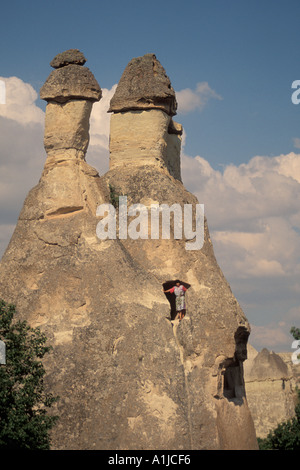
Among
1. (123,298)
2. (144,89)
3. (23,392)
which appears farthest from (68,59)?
(23,392)

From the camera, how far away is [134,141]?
23516 millimetres

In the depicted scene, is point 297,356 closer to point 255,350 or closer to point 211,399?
point 255,350

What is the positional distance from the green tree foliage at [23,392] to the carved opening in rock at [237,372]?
5680 mm

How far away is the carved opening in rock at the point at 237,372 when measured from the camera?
20.8 m

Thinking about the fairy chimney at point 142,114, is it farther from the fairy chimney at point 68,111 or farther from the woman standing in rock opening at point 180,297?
the woman standing in rock opening at point 180,297

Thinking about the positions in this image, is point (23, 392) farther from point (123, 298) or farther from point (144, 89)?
point (144, 89)

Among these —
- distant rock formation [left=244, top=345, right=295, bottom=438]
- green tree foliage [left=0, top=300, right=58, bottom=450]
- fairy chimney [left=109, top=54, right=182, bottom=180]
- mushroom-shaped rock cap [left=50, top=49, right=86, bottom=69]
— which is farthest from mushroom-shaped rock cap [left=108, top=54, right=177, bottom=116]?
distant rock formation [left=244, top=345, right=295, bottom=438]

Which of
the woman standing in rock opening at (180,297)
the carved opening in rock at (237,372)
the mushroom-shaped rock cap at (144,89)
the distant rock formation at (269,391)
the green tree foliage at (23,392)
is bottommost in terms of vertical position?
the green tree foliage at (23,392)

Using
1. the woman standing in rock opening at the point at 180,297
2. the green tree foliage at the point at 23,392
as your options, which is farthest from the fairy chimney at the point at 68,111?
the green tree foliage at the point at 23,392

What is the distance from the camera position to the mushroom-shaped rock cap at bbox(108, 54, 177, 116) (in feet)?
76.9

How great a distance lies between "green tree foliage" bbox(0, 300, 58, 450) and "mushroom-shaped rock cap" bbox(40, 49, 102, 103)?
7.18 m

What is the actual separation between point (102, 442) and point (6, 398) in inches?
104

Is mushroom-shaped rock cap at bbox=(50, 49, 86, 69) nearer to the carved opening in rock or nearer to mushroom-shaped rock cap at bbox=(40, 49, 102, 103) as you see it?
mushroom-shaped rock cap at bbox=(40, 49, 102, 103)
